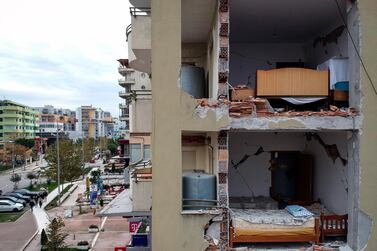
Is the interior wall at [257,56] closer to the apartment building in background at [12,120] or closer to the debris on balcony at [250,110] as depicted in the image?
the debris on balcony at [250,110]

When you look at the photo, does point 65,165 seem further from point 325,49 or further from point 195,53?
point 325,49

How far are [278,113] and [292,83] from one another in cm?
117

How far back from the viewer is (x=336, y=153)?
10617 mm

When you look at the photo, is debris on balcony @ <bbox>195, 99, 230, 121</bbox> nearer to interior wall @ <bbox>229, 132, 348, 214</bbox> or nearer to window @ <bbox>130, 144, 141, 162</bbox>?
interior wall @ <bbox>229, 132, 348, 214</bbox>

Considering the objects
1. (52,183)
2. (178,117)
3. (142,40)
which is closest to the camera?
(178,117)

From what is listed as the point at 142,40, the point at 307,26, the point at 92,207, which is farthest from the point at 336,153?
the point at 92,207

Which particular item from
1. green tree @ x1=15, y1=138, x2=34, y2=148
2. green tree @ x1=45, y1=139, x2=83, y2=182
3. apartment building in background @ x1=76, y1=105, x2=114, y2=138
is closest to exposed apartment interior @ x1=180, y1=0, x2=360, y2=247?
green tree @ x1=45, y1=139, x2=83, y2=182

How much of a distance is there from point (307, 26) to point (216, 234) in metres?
7.29

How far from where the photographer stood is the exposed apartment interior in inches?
329

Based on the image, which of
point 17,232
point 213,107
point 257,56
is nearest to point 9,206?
point 17,232

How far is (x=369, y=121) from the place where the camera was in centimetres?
818

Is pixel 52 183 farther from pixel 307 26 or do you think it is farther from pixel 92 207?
pixel 307 26

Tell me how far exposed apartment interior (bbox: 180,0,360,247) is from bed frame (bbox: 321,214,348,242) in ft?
0.08

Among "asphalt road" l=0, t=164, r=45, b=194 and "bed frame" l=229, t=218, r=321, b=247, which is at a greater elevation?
"bed frame" l=229, t=218, r=321, b=247
